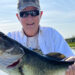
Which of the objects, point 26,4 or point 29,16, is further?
point 26,4

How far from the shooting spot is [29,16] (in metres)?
5.24

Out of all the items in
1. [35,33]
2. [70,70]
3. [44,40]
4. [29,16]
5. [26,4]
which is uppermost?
[26,4]

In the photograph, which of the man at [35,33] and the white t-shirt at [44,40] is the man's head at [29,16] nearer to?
the man at [35,33]

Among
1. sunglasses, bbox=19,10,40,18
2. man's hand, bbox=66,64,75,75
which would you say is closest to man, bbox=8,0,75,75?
sunglasses, bbox=19,10,40,18

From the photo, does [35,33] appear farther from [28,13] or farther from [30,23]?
[28,13]

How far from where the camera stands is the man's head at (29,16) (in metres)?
5.27

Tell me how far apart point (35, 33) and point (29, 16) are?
464 mm

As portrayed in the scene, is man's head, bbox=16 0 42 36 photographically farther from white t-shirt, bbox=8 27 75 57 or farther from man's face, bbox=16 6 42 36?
white t-shirt, bbox=8 27 75 57

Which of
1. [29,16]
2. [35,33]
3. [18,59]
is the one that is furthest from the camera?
[35,33]

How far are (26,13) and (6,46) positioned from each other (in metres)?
1.85

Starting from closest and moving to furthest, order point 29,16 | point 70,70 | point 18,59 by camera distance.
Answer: point 18,59 < point 70,70 < point 29,16

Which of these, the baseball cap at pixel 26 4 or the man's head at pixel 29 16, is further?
the baseball cap at pixel 26 4

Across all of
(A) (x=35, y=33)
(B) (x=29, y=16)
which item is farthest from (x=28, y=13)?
(A) (x=35, y=33)

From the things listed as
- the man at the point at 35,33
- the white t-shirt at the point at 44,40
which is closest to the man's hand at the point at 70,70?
the man at the point at 35,33
